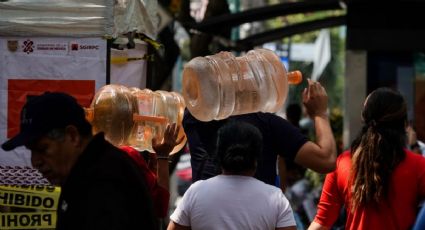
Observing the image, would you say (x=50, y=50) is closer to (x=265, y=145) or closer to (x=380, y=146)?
(x=265, y=145)

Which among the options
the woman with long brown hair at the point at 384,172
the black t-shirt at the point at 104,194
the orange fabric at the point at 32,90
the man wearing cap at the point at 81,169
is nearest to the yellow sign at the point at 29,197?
the orange fabric at the point at 32,90

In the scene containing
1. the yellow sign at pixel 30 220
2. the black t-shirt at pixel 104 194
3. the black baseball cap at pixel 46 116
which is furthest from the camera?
the yellow sign at pixel 30 220

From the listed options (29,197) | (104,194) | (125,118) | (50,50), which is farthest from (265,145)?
(104,194)

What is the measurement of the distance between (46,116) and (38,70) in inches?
97.5

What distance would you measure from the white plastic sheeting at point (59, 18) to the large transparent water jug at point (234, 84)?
3.44 ft

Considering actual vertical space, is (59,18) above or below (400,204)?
above

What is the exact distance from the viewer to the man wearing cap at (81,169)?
11.8 ft

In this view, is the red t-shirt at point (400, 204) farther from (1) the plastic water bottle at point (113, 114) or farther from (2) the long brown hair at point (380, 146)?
(1) the plastic water bottle at point (113, 114)

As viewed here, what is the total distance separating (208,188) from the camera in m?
4.84

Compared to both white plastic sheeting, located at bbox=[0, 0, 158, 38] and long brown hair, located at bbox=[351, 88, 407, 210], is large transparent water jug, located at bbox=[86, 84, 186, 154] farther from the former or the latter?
long brown hair, located at bbox=[351, 88, 407, 210]

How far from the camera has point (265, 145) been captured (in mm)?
5344

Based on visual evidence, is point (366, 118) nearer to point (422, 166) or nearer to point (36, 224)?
point (422, 166)

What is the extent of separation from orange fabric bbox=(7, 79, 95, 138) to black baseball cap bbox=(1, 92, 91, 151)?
2.33 m

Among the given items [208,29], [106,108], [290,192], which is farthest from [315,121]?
[208,29]
